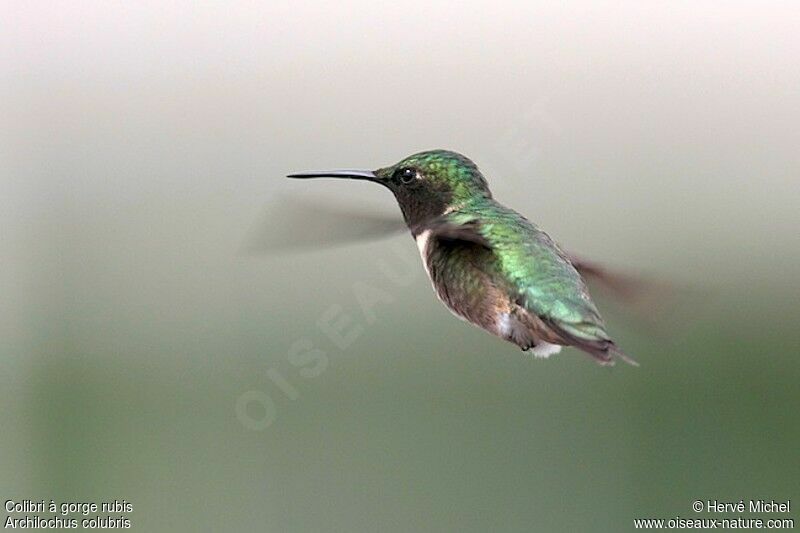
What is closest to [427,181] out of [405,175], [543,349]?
[405,175]

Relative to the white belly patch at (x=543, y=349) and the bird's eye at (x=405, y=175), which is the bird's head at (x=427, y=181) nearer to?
the bird's eye at (x=405, y=175)

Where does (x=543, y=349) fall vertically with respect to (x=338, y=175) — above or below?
below

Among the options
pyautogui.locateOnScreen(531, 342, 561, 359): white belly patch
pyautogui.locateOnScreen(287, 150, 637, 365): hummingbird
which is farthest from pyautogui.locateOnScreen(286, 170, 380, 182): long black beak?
pyautogui.locateOnScreen(531, 342, 561, 359): white belly patch

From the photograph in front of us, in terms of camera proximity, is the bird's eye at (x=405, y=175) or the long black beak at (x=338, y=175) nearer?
the long black beak at (x=338, y=175)

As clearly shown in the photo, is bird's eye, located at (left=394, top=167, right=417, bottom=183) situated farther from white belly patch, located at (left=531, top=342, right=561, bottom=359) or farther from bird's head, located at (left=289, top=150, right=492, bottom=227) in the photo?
white belly patch, located at (left=531, top=342, right=561, bottom=359)

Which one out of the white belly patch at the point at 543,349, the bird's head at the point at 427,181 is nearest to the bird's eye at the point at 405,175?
the bird's head at the point at 427,181

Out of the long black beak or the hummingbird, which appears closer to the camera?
the long black beak

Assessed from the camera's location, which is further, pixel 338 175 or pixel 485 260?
pixel 485 260

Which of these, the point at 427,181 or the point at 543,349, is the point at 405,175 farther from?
the point at 543,349
